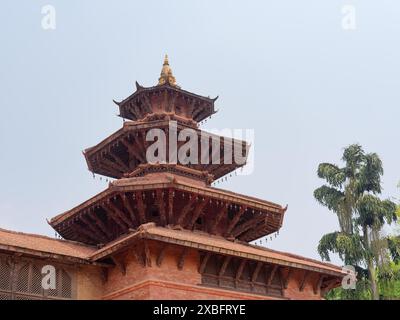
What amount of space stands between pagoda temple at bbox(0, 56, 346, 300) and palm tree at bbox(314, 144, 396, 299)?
13.4 m

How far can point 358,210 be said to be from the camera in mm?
36562

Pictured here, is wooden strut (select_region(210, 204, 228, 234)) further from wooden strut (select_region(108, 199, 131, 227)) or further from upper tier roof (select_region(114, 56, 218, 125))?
upper tier roof (select_region(114, 56, 218, 125))

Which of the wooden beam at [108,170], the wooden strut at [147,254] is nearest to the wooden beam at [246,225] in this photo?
the wooden strut at [147,254]

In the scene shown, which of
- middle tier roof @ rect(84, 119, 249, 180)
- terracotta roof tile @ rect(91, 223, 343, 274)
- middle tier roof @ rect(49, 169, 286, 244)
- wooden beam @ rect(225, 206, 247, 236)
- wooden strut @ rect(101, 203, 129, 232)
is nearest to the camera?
terracotta roof tile @ rect(91, 223, 343, 274)

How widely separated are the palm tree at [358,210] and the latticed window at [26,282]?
21.2 m

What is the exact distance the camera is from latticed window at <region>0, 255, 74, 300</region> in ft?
55.6

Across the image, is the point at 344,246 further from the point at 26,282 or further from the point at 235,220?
the point at 26,282

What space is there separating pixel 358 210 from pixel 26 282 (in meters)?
24.1

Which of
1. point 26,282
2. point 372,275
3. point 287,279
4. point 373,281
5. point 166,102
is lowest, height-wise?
point 26,282

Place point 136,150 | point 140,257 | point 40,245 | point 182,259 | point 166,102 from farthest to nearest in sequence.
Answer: point 166,102, point 136,150, point 40,245, point 182,259, point 140,257

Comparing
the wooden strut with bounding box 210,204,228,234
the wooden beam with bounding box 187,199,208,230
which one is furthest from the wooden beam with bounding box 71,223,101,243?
the wooden strut with bounding box 210,204,228,234

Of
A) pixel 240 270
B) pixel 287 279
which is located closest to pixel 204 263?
pixel 240 270

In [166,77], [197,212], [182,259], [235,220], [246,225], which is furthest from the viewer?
[166,77]
